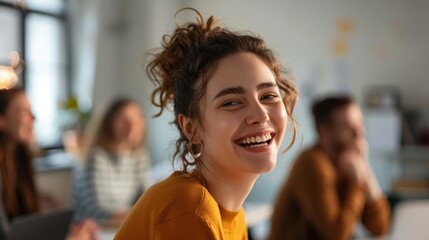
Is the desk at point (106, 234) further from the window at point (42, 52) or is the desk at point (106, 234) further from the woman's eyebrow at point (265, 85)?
the window at point (42, 52)

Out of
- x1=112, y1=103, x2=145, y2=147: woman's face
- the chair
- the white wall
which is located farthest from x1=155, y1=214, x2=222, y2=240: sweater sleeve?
the white wall

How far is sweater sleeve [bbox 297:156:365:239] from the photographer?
7.12 feet

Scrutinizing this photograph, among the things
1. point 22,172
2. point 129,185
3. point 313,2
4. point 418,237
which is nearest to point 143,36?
point 313,2

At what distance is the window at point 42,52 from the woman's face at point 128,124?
6.28ft

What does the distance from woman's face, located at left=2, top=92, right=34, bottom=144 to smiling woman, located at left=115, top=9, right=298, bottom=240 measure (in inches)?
63.5

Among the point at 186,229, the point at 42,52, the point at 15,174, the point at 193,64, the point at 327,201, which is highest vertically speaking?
the point at 42,52

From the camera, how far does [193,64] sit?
0.80 m

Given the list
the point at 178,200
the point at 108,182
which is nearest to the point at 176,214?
the point at 178,200

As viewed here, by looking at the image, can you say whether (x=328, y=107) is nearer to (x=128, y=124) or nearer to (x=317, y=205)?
(x=317, y=205)

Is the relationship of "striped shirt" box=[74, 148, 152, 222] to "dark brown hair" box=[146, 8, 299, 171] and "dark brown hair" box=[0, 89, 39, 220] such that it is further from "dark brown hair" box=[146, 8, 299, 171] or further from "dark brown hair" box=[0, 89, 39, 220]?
"dark brown hair" box=[146, 8, 299, 171]

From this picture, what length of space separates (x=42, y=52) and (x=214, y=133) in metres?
4.63

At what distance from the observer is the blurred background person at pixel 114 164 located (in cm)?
298

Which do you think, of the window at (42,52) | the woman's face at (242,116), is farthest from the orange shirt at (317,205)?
the window at (42,52)

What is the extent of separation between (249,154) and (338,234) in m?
1.51
